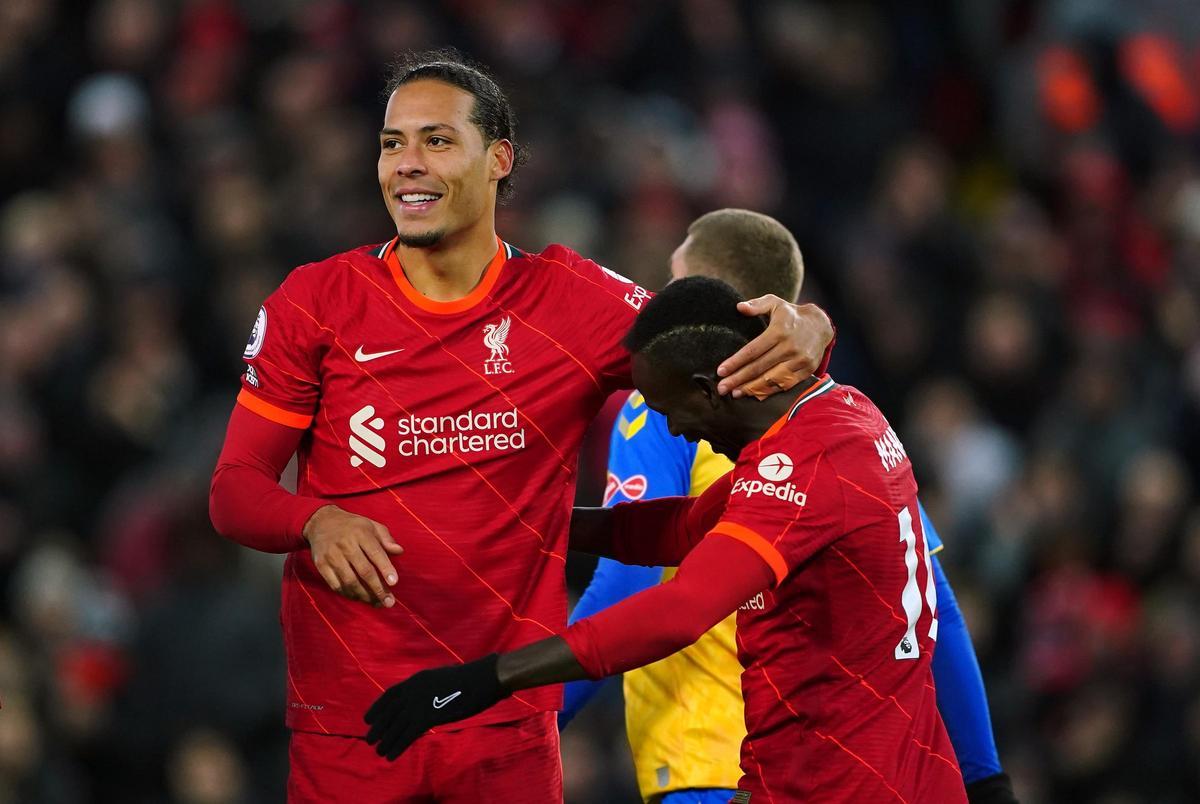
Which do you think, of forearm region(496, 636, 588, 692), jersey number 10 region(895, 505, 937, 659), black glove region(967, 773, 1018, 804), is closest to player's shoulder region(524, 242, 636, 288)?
jersey number 10 region(895, 505, 937, 659)

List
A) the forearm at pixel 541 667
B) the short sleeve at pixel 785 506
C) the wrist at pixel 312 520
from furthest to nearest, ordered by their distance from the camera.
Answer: the wrist at pixel 312 520 → the short sleeve at pixel 785 506 → the forearm at pixel 541 667

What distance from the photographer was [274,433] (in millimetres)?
4461

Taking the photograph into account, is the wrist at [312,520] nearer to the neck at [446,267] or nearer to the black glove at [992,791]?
the neck at [446,267]

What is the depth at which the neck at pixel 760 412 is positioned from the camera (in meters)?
4.15

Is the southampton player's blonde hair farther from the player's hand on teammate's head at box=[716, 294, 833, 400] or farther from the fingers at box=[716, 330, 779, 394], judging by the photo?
the fingers at box=[716, 330, 779, 394]

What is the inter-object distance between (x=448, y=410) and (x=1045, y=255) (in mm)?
7322

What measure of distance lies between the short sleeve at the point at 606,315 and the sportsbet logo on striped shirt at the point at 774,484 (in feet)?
2.11

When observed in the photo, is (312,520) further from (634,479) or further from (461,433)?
(634,479)

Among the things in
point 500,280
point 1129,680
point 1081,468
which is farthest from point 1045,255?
point 500,280

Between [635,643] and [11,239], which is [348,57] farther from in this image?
[635,643]

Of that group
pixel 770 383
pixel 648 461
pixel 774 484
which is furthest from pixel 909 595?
pixel 648 461

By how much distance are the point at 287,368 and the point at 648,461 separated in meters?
1.10

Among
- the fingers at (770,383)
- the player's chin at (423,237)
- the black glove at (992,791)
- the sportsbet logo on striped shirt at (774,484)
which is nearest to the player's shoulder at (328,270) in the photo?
the player's chin at (423,237)

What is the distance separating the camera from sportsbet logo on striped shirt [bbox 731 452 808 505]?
3973 mm
